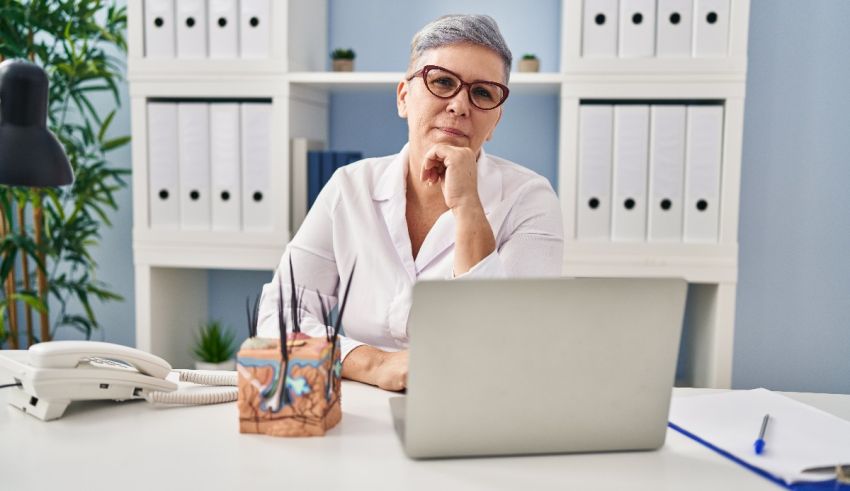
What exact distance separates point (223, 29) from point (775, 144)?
66.1 inches

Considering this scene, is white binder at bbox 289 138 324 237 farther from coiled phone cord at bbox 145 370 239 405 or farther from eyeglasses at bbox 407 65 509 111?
coiled phone cord at bbox 145 370 239 405

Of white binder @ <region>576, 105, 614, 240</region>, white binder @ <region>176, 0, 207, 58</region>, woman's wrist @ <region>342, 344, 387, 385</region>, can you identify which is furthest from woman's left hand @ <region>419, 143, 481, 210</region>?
white binder @ <region>176, 0, 207, 58</region>

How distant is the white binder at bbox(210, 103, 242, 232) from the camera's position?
2.18 meters

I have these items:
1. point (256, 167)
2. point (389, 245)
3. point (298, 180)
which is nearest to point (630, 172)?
point (389, 245)

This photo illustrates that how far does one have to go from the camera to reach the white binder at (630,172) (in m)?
2.04

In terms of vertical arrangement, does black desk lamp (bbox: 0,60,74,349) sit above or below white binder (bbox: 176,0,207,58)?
below

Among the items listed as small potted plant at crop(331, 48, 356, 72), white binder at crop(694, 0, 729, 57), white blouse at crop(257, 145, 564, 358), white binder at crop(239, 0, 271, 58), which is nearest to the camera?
white blouse at crop(257, 145, 564, 358)

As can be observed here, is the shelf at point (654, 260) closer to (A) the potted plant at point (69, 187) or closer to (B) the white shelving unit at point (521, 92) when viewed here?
(B) the white shelving unit at point (521, 92)

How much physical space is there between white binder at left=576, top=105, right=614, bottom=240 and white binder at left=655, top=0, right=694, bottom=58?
0.21 meters

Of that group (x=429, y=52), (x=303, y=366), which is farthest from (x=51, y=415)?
(x=429, y=52)

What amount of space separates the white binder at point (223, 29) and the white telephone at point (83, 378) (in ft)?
4.20

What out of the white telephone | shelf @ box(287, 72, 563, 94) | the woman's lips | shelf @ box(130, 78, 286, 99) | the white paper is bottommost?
the white paper

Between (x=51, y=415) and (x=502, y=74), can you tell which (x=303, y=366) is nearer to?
(x=51, y=415)

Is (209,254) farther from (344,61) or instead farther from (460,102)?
(460,102)
